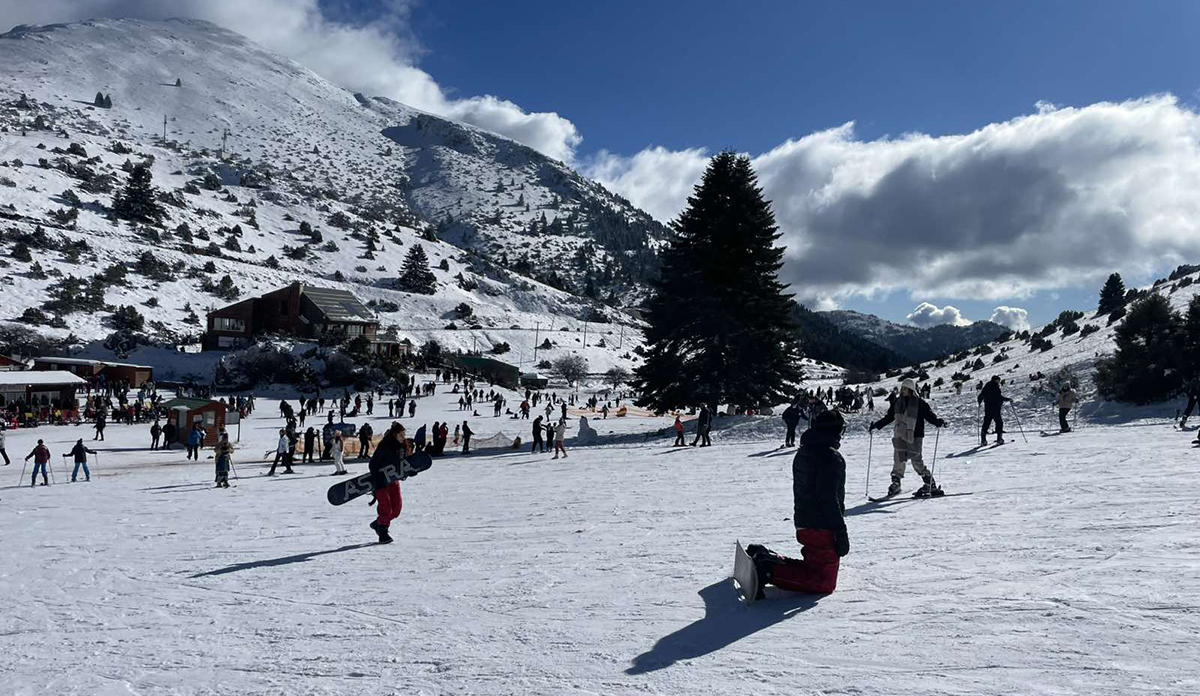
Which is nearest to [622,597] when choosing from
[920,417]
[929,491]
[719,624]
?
[719,624]

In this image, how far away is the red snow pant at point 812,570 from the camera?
5586mm

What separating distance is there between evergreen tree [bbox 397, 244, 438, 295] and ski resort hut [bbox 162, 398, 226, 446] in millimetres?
66947

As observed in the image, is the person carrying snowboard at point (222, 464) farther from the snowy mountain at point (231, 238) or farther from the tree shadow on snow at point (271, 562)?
the snowy mountain at point (231, 238)

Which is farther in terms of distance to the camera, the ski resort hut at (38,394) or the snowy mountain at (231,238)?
the snowy mountain at (231,238)

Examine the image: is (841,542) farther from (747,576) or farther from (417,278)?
(417,278)

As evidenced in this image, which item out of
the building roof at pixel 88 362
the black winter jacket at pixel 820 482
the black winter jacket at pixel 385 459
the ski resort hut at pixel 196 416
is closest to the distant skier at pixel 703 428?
the black winter jacket at pixel 385 459

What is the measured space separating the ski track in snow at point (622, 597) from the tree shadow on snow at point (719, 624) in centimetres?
3

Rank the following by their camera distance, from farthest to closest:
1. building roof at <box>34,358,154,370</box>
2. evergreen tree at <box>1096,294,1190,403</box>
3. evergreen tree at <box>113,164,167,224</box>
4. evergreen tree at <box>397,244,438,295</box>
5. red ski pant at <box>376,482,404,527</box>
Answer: evergreen tree at <box>397,244,438,295</box> → evergreen tree at <box>113,164,167,224</box> → building roof at <box>34,358,154,370</box> → evergreen tree at <box>1096,294,1190,403</box> → red ski pant at <box>376,482,404,527</box>

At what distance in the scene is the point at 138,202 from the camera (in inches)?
3536

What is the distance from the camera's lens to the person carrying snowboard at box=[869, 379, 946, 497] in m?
9.54

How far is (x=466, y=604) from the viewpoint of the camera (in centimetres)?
600

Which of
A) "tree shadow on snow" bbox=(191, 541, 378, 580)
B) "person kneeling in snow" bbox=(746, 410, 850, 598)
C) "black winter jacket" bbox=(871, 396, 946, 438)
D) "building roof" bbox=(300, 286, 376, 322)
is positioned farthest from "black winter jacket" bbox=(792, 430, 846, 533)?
"building roof" bbox=(300, 286, 376, 322)

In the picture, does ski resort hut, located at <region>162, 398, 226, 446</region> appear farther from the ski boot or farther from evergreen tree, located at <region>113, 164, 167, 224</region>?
evergreen tree, located at <region>113, 164, 167, 224</region>

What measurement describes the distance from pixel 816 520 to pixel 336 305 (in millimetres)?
67863
